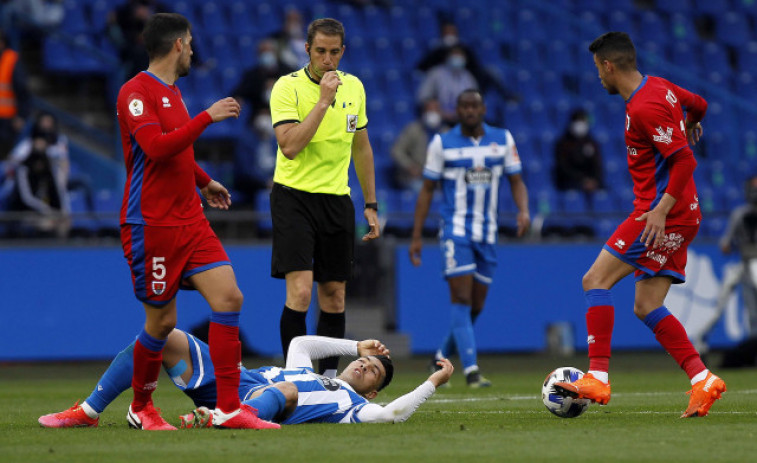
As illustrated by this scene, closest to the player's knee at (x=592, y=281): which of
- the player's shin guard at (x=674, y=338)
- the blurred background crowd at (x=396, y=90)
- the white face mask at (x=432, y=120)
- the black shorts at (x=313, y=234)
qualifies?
the player's shin guard at (x=674, y=338)

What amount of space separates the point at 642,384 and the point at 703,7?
44.7ft

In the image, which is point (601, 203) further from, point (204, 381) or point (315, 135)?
point (204, 381)

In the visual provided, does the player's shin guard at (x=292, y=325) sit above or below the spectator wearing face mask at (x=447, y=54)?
below

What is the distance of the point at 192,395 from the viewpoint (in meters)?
7.04

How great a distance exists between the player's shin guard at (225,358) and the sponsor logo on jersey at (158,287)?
291mm

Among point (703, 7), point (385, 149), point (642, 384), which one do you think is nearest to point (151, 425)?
point (642, 384)

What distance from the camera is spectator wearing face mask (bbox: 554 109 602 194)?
704 inches

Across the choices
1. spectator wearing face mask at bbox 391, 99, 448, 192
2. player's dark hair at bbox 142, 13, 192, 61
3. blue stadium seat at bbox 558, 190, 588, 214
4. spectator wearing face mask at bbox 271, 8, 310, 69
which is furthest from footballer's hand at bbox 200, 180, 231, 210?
blue stadium seat at bbox 558, 190, 588, 214

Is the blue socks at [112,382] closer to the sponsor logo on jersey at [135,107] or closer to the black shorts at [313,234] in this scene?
the sponsor logo on jersey at [135,107]

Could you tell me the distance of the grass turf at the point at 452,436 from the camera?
5473 mm

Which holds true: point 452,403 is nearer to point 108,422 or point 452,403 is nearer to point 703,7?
point 108,422

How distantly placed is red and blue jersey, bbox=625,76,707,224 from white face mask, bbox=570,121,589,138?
33.8 feet

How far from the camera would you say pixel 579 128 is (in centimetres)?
1819

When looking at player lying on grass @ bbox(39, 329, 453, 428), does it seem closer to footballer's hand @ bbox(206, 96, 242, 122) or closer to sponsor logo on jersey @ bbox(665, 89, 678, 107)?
footballer's hand @ bbox(206, 96, 242, 122)
